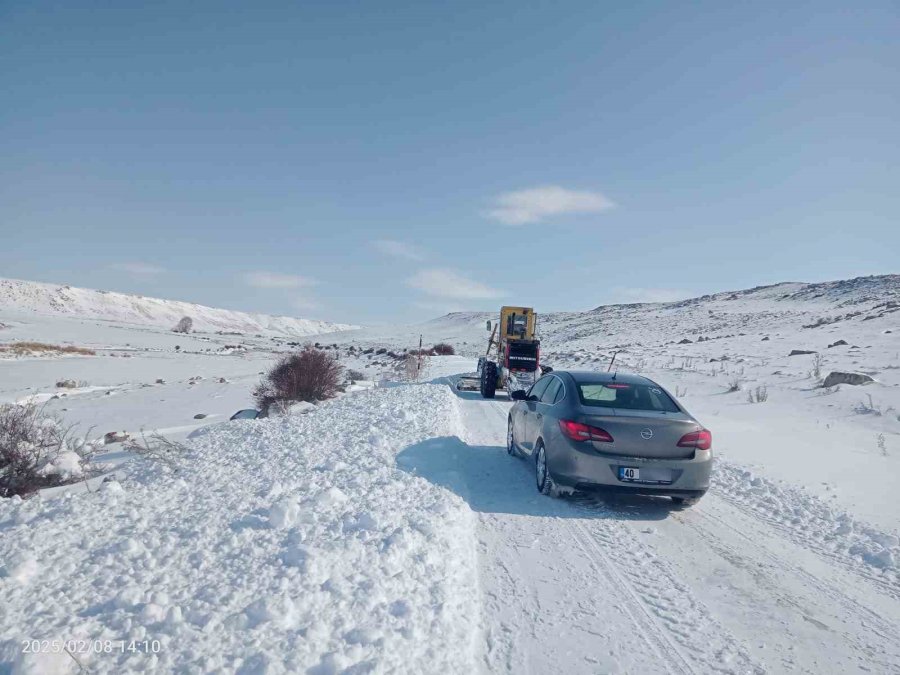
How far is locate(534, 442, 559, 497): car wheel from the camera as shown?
6891mm

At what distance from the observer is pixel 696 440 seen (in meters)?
6.44

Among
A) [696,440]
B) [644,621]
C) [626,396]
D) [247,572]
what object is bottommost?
[644,621]

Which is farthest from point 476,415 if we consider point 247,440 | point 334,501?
point 334,501

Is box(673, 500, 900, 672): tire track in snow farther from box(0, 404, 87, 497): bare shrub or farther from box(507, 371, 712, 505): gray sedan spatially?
box(0, 404, 87, 497): bare shrub

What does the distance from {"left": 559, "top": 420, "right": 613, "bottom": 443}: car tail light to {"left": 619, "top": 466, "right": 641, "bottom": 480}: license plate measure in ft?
1.12

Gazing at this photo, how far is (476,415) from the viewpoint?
1450 centimetres

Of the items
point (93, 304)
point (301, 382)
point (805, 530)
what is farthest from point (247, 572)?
point (93, 304)

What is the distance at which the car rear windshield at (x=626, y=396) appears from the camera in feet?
22.9

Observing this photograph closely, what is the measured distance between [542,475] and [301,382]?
11.5m

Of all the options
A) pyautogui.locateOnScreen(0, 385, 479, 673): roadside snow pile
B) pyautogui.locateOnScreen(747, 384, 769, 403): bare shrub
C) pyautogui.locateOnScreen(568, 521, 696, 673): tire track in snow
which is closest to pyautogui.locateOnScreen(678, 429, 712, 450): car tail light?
pyautogui.locateOnScreen(568, 521, 696, 673): tire track in snow

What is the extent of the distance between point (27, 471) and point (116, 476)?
1105mm

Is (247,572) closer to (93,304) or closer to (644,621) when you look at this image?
(644,621)

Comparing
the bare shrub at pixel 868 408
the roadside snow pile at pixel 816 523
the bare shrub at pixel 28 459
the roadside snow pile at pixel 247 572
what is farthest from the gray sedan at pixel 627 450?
the bare shrub at pixel 868 408

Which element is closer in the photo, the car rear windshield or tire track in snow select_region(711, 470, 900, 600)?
tire track in snow select_region(711, 470, 900, 600)
